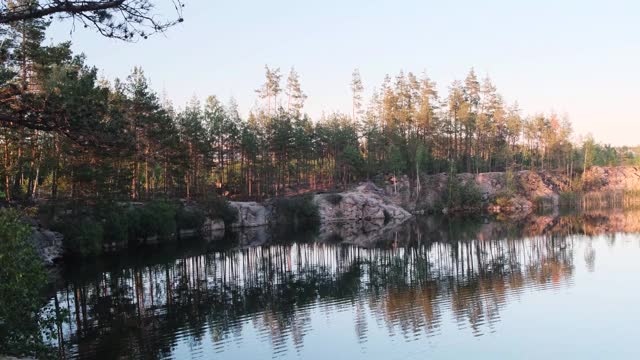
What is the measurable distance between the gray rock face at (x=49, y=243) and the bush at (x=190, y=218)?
53.8ft

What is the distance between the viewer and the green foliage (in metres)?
13.4

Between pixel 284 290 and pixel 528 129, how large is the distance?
264ft

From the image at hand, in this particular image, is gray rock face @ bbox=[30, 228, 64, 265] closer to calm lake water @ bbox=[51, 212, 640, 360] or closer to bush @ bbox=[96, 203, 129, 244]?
calm lake water @ bbox=[51, 212, 640, 360]

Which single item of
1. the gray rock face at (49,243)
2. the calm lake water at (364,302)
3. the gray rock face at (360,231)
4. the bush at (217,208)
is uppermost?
the bush at (217,208)

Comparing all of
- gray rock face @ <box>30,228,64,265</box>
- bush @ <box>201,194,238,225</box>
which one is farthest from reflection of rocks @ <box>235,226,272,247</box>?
gray rock face @ <box>30,228,64,265</box>

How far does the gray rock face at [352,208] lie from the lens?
72250 millimetres

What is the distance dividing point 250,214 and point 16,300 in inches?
1992

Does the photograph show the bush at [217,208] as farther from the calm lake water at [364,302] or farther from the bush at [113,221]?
the calm lake water at [364,302]

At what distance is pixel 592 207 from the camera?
8406 centimetres

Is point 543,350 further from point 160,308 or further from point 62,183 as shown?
point 62,183

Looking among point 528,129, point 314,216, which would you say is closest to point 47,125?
point 314,216

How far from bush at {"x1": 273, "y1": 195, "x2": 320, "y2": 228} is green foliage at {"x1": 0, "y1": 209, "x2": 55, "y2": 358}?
52.3 meters

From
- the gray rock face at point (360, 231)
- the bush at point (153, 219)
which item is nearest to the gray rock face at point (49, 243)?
the bush at point (153, 219)

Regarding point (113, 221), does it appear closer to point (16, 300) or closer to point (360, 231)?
point (360, 231)
